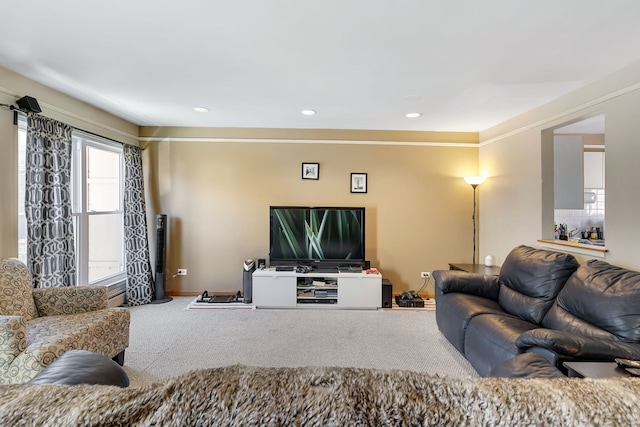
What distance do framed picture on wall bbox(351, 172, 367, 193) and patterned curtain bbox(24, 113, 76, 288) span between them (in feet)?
10.9

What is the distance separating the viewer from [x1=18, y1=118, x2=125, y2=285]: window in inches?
135

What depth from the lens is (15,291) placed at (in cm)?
223

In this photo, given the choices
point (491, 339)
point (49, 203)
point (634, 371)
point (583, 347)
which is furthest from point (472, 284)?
point (49, 203)

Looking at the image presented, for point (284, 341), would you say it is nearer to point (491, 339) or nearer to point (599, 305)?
point (491, 339)

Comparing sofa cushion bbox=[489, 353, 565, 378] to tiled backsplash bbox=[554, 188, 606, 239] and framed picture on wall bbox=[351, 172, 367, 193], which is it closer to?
framed picture on wall bbox=[351, 172, 367, 193]

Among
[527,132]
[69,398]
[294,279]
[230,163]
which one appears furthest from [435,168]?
[69,398]

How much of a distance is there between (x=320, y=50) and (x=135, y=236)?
3481 millimetres

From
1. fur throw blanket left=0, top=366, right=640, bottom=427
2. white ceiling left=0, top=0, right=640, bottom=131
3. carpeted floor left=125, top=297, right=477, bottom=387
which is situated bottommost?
carpeted floor left=125, top=297, right=477, bottom=387

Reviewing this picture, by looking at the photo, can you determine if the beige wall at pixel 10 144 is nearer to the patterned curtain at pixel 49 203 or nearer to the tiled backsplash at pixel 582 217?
the patterned curtain at pixel 49 203

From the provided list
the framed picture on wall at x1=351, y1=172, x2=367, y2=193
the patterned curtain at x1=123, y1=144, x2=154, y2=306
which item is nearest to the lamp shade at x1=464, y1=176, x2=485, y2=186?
the framed picture on wall at x1=351, y1=172, x2=367, y2=193

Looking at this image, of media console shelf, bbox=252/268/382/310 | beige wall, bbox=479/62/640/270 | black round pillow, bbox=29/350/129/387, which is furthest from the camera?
media console shelf, bbox=252/268/382/310

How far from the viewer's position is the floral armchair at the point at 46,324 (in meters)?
1.71

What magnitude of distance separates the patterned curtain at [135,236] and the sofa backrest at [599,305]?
448cm

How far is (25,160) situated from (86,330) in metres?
1.73
